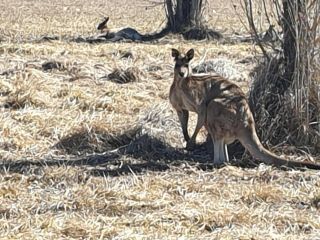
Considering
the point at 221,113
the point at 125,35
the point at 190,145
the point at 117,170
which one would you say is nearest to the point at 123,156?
the point at 117,170

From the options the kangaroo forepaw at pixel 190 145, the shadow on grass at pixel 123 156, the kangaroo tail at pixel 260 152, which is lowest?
the shadow on grass at pixel 123 156

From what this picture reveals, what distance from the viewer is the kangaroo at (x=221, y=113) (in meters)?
8.61

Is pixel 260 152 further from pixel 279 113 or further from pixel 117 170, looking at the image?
pixel 117 170

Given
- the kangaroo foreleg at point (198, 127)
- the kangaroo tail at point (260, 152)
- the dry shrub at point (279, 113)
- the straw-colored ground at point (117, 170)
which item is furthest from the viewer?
the dry shrub at point (279, 113)

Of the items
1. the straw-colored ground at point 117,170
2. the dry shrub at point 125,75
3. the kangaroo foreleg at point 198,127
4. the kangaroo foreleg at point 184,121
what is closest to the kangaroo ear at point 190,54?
the kangaroo foreleg at point 184,121

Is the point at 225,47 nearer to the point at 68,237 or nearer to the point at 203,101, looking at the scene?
the point at 203,101

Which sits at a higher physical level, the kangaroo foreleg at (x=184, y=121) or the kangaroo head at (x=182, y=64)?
the kangaroo head at (x=182, y=64)

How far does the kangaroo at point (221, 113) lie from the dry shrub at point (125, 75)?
356cm

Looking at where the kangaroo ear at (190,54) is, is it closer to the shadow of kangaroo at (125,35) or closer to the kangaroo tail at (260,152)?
the kangaroo tail at (260,152)

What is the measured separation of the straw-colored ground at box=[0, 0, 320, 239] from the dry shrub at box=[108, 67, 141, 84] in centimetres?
3

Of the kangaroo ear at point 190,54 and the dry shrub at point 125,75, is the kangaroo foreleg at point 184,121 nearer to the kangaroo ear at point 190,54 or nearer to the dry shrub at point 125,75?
the kangaroo ear at point 190,54

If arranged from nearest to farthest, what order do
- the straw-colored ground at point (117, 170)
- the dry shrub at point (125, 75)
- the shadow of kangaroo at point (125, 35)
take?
the straw-colored ground at point (117, 170) → the dry shrub at point (125, 75) → the shadow of kangaroo at point (125, 35)

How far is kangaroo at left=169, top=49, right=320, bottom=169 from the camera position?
8.61 metres

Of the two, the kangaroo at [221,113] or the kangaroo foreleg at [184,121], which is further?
the kangaroo foreleg at [184,121]
